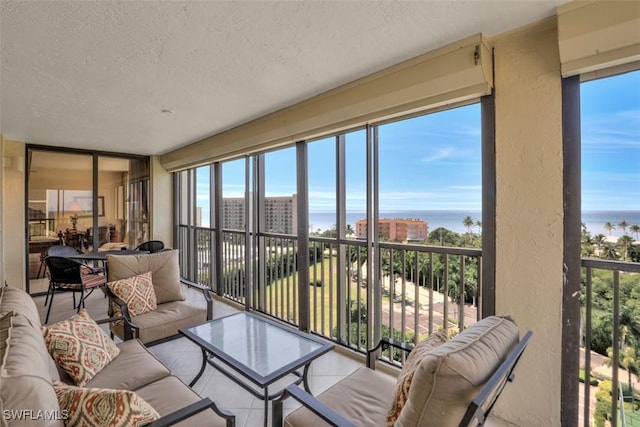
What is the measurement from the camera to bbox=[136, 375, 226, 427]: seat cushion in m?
1.33

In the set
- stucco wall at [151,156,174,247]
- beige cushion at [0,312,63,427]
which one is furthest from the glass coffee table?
stucco wall at [151,156,174,247]

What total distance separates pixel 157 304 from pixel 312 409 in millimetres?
2338

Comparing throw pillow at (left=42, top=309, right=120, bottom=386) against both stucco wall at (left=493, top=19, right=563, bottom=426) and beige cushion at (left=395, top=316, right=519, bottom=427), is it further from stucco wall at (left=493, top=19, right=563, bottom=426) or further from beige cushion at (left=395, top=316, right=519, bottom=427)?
stucco wall at (left=493, top=19, right=563, bottom=426)

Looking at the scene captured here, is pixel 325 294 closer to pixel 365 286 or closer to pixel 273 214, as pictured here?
pixel 365 286

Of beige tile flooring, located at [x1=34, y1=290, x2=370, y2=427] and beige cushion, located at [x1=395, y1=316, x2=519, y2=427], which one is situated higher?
beige cushion, located at [x1=395, y1=316, x2=519, y2=427]

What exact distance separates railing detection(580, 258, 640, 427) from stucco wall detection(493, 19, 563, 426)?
0.75ft

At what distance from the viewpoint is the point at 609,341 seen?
1710 mm

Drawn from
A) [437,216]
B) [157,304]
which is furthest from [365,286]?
[157,304]

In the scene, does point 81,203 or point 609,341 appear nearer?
point 609,341

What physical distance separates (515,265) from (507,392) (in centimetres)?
80

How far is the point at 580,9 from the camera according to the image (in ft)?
4.90

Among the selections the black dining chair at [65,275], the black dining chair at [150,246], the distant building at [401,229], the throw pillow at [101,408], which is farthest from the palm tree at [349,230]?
the black dining chair at [150,246]

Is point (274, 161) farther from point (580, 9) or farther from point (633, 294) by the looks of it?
point (633, 294)

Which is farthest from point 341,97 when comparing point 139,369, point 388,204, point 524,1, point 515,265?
point 139,369
